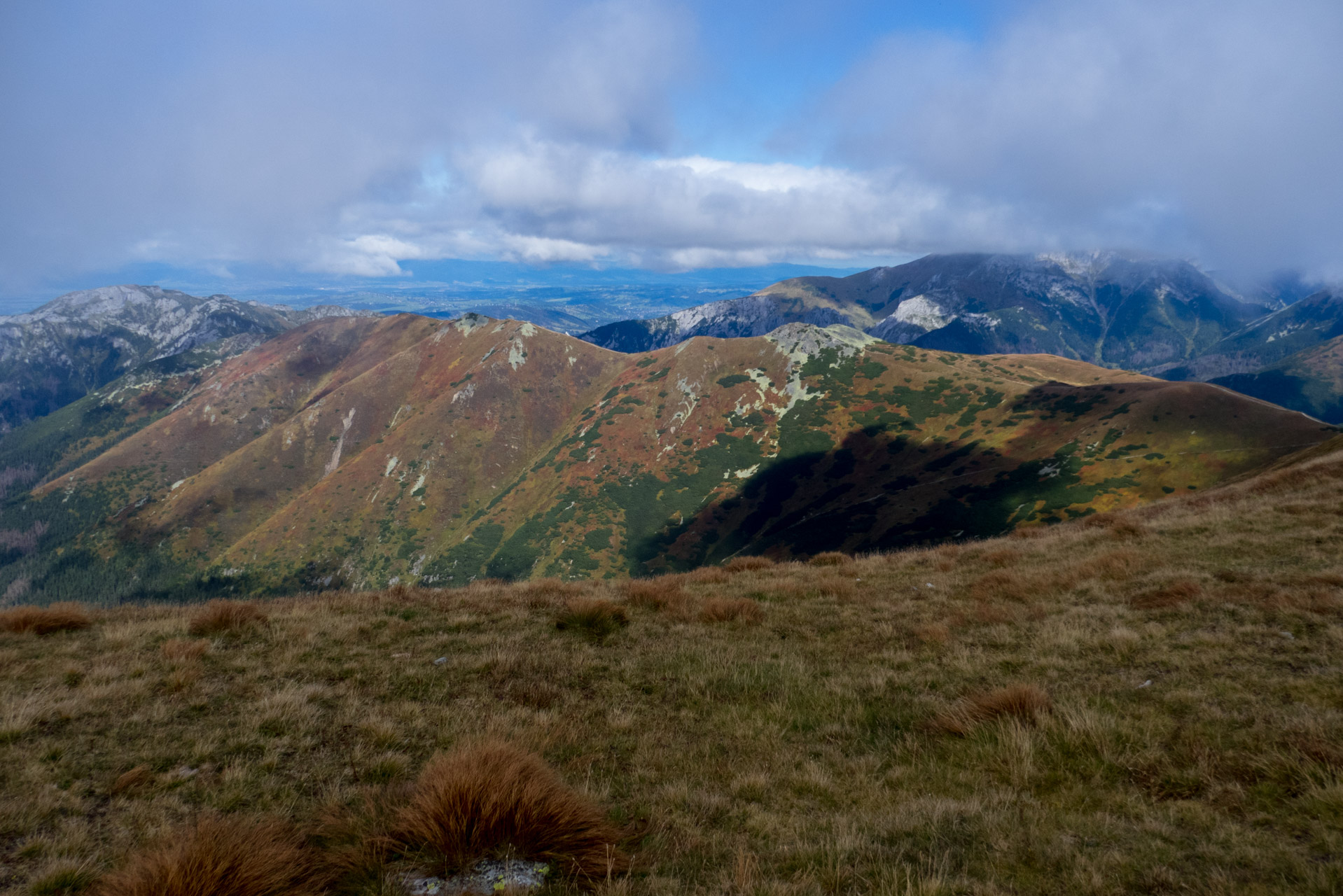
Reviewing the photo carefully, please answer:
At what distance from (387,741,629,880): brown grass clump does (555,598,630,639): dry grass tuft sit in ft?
20.9

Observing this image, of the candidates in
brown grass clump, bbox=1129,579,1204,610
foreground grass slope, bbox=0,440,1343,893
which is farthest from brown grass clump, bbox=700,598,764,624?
brown grass clump, bbox=1129,579,1204,610

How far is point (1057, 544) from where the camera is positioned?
55.9 feet

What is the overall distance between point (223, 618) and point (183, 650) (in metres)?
1.77

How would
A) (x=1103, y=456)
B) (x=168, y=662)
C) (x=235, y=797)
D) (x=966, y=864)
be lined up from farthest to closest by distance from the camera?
(x=1103, y=456) → (x=168, y=662) → (x=235, y=797) → (x=966, y=864)

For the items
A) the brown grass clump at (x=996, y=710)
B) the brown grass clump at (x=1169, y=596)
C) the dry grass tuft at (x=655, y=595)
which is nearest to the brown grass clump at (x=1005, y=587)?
the brown grass clump at (x=1169, y=596)

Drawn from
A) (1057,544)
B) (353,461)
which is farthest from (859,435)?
(353,461)

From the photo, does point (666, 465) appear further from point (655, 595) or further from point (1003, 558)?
point (655, 595)

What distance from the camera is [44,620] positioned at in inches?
401

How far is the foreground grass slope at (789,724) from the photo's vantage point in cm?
443

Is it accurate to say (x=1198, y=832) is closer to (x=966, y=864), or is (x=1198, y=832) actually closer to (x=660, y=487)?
(x=966, y=864)

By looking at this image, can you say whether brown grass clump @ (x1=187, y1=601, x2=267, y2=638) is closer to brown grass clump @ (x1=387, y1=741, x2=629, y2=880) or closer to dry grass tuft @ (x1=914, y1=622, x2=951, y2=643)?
brown grass clump @ (x1=387, y1=741, x2=629, y2=880)

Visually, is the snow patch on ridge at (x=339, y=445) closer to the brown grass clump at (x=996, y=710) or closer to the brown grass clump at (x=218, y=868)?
the brown grass clump at (x=218, y=868)

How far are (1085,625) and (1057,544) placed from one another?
28.1ft

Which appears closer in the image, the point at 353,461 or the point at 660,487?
the point at 660,487
